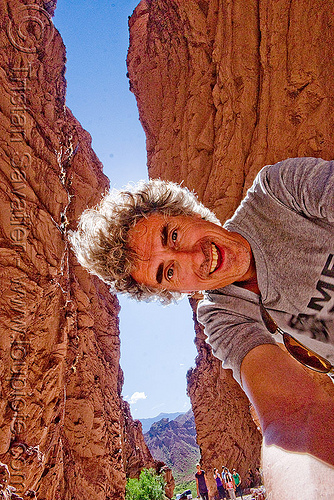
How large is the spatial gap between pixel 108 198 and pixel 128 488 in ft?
44.5

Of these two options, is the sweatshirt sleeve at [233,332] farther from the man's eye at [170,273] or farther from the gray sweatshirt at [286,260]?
the man's eye at [170,273]

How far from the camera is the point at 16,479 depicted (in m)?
5.11

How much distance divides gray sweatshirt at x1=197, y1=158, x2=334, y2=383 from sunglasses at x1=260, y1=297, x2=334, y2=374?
5 cm

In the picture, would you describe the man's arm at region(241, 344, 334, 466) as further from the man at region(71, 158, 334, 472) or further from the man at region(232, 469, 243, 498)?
the man at region(232, 469, 243, 498)

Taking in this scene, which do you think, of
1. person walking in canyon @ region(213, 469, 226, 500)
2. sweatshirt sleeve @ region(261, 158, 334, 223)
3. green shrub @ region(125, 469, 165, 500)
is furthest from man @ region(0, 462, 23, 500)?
green shrub @ region(125, 469, 165, 500)

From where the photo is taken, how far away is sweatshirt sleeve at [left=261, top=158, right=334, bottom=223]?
1.31 m

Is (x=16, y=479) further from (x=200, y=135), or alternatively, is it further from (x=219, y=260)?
(x=200, y=135)

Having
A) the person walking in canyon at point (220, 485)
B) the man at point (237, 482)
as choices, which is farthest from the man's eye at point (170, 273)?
the person walking in canyon at point (220, 485)

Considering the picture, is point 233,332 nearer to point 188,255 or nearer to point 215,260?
point 215,260

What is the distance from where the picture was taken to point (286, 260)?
5.30 feet

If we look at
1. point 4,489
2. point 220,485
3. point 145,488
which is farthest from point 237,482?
point 4,489

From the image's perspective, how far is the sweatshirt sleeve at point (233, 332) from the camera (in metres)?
1.61

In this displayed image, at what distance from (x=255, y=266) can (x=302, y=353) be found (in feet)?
1.94

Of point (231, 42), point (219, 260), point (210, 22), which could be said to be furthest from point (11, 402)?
point (210, 22)
